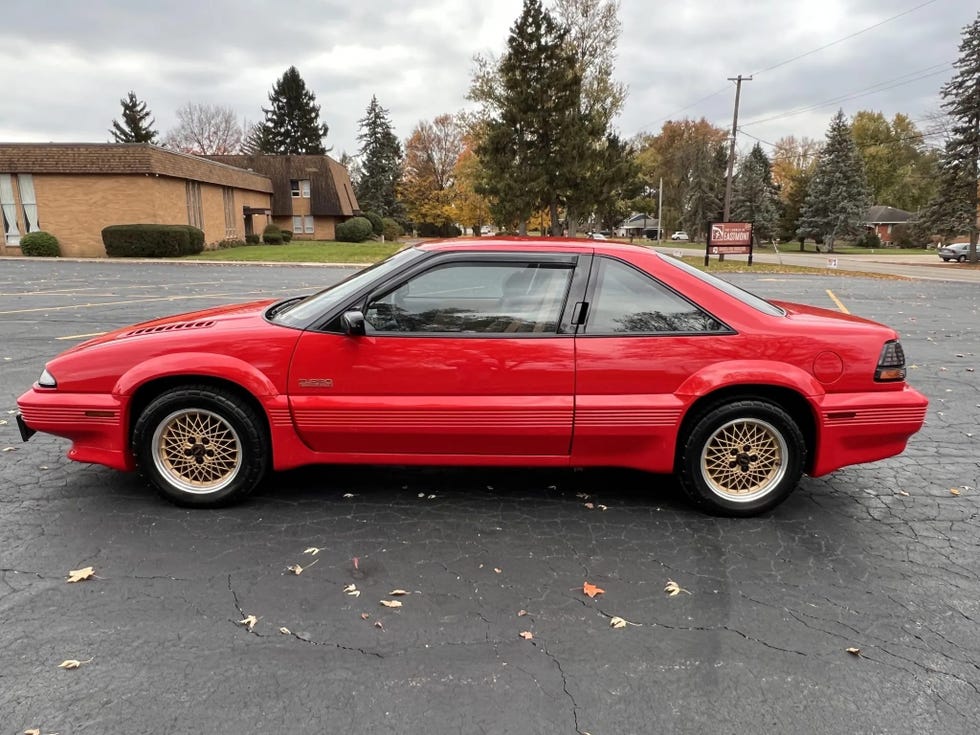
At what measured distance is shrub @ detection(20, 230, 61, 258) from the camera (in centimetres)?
3039

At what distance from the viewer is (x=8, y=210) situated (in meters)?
31.4

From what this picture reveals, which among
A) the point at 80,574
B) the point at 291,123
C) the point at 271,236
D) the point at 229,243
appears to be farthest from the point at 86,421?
the point at 291,123

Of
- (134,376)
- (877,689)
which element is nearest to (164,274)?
(134,376)

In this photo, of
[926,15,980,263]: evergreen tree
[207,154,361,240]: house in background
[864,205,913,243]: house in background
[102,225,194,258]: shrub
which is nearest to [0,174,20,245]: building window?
[102,225,194,258]: shrub

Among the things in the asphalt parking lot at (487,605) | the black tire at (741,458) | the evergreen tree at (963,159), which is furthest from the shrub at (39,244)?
the evergreen tree at (963,159)

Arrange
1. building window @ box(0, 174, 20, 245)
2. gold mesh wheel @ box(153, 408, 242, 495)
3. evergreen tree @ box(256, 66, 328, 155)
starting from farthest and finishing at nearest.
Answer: evergreen tree @ box(256, 66, 328, 155) → building window @ box(0, 174, 20, 245) → gold mesh wheel @ box(153, 408, 242, 495)

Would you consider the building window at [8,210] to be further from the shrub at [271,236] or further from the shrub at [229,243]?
the shrub at [271,236]

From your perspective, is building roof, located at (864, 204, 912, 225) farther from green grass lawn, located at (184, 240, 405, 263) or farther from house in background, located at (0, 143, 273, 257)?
house in background, located at (0, 143, 273, 257)

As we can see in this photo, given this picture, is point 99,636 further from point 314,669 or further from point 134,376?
point 134,376

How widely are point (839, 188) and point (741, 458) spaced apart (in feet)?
Answer: 184

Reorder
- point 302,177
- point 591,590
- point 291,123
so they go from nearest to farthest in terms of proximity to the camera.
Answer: point 591,590
point 302,177
point 291,123

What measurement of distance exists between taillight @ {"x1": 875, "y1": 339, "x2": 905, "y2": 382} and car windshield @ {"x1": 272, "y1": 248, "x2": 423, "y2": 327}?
270cm

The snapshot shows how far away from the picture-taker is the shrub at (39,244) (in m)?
30.4

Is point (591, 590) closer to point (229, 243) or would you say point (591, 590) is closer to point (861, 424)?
point (861, 424)
